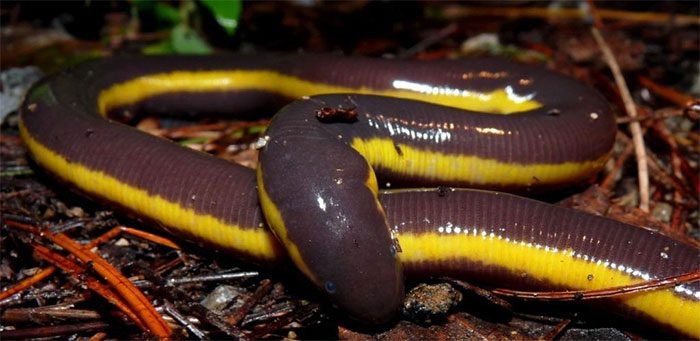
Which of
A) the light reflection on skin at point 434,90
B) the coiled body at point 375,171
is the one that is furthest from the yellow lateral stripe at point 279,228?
the light reflection on skin at point 434,90

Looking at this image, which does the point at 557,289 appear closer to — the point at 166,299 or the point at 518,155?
the point at 518,155

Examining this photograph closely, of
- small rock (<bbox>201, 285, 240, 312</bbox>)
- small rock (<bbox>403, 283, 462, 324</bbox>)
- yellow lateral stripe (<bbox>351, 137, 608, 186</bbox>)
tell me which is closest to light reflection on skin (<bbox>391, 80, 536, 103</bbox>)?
yellow lateral stripe (<bbox>351, 137, 608, 186</bbox>)

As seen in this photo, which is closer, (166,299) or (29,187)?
(166,299)

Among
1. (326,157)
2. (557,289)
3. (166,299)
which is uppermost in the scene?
(326,157)

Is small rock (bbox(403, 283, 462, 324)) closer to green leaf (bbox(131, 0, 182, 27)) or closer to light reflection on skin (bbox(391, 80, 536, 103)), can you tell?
light reflection on skin (bbox(391, 80, 536, 103))

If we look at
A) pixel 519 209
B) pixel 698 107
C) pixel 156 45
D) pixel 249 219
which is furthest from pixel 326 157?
pixel 156 45

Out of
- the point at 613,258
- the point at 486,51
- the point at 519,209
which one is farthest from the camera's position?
the point at 486,51
